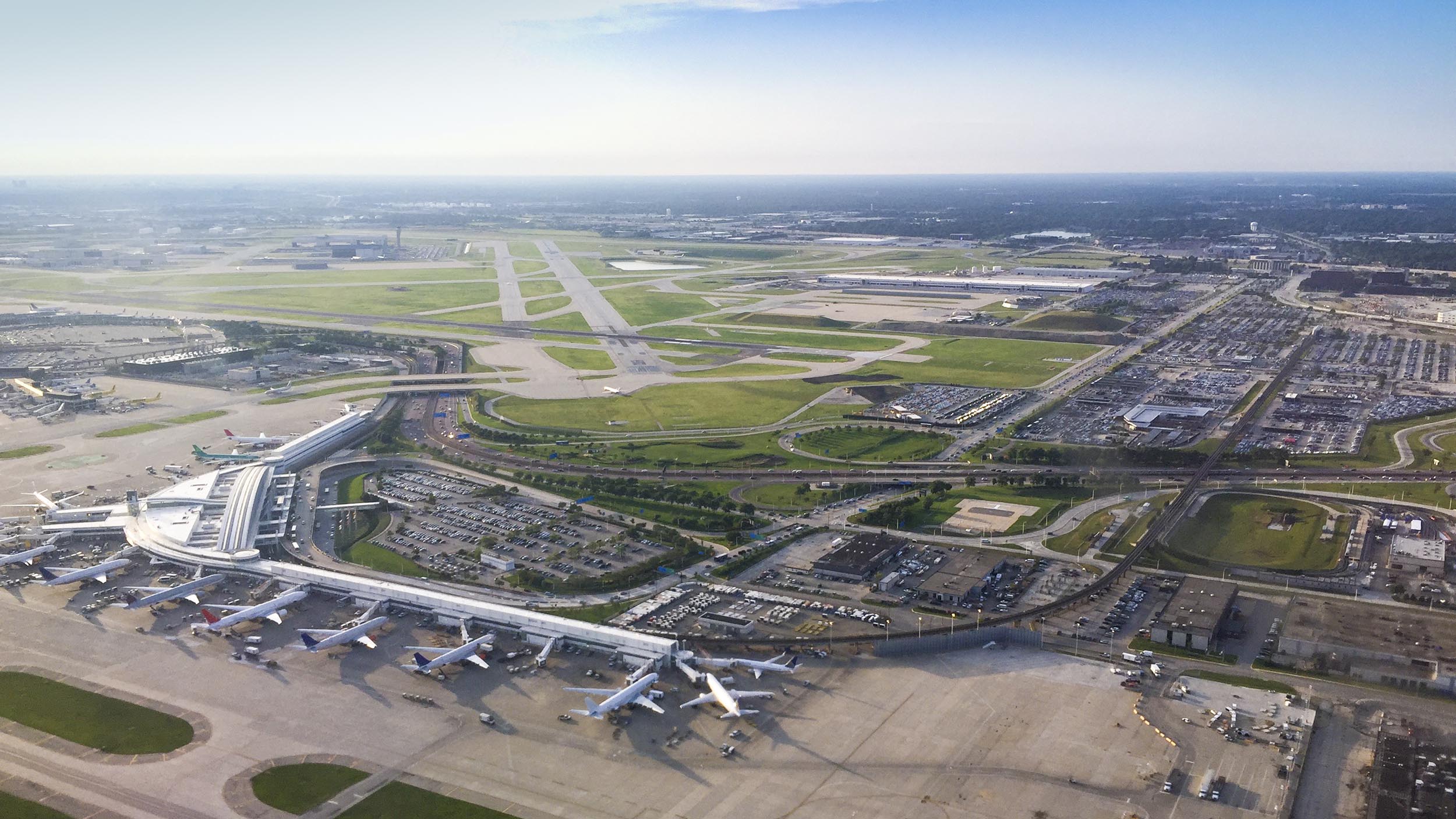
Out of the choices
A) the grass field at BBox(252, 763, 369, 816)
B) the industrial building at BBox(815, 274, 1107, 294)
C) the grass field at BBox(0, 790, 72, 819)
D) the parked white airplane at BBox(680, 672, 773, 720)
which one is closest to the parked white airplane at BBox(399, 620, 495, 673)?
the grass field at BBox(252, 763, 369, 816)

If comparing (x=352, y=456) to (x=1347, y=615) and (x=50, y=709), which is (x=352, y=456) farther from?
(x=1347, y=615)

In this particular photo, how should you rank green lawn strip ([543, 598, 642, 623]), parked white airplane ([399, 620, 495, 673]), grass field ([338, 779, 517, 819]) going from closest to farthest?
grass field ([338, 779, 517, 819]), parked white airplane ([399, 620, 495, 673]), green lawn strip ([543, 598, 642, 623])

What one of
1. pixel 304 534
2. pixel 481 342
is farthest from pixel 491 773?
pixel 481 342

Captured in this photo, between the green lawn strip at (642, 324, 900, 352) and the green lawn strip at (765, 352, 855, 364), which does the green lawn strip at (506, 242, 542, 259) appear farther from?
the green lawn strip at (765, 352, 855, 364)

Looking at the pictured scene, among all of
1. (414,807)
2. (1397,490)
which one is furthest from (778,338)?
(414,807)

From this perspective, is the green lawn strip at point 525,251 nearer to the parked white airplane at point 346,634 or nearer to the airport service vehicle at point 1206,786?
the parked white airplane at point 346,634

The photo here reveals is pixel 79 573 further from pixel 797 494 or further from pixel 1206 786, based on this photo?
pixel 1206 786

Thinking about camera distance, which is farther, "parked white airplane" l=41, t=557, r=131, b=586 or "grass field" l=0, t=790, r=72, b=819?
"parked white airplane" l=41, t=557, r=131, b=586
